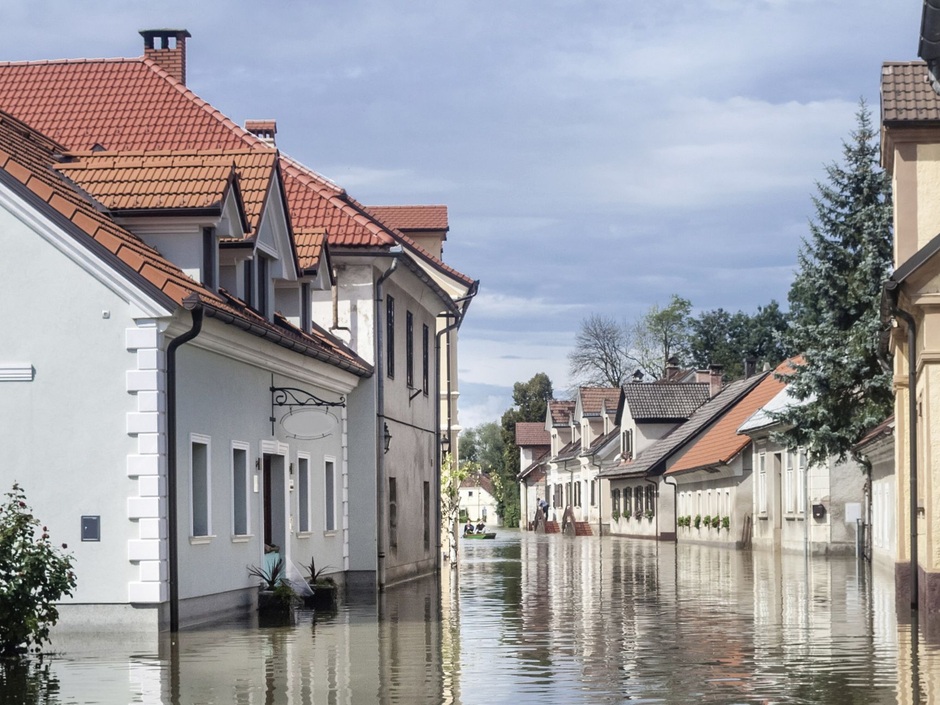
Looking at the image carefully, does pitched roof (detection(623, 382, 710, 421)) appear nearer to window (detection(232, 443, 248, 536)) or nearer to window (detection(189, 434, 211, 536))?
window (detection(232, 443, 248, 536))

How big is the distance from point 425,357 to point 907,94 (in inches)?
613

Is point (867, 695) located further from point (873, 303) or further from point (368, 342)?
point (873, 303)

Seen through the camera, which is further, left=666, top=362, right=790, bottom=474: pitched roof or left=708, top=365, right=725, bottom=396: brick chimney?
left=708, top=365, right=725, bottom=396: brick chimney

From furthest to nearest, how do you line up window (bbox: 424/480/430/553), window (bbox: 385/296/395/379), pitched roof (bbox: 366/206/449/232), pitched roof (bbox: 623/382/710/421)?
pitched roof (bbox: 623/382/710/421), pitched roof (bbox: 366/206/449/232), window (bbox: 424/480/430/553), window (bbox: 385/296/395/379)

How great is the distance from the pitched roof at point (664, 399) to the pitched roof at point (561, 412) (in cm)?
2931

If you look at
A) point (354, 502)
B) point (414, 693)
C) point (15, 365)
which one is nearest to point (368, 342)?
point (354, 502)

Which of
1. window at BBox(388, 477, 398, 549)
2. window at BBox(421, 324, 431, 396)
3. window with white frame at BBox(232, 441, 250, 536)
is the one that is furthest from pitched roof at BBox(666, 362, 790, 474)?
window with white frame at BBox(232, 441, 250, 536)

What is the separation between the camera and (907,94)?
2259 centimetres

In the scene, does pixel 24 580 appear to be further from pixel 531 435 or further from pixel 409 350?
pixel 531 435

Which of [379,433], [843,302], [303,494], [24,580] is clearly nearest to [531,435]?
[843,302]

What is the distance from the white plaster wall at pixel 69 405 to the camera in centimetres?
1769

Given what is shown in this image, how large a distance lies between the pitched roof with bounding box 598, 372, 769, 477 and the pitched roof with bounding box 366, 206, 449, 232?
25.1 meters

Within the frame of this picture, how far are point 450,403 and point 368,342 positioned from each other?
50.6ft

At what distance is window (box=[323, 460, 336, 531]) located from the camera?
89.6 feet
